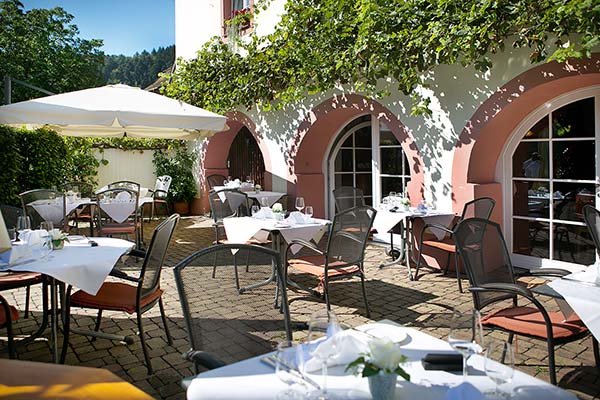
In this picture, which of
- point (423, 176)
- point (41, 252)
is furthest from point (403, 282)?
point (41, 252)

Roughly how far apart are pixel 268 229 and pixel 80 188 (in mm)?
5387

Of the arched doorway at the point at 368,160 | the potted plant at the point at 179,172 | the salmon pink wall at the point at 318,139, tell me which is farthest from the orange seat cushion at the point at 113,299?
the potted plant at the point at 179,172

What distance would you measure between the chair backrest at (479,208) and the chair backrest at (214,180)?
7161mm

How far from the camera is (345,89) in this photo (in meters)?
7.93

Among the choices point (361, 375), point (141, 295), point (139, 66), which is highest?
point (139, 66)

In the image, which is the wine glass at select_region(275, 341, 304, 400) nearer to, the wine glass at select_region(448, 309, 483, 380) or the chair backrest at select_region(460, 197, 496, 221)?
the wine glass at select_region(448, 309, 483, 380)

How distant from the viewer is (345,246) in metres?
4.70

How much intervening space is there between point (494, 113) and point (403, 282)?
2269mm

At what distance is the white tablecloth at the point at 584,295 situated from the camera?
2.55 meters

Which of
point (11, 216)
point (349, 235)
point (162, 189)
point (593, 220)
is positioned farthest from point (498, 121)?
point (162, 189)

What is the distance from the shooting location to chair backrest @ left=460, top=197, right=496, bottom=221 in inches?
228

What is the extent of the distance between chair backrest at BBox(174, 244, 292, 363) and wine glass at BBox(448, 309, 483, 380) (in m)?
0.87

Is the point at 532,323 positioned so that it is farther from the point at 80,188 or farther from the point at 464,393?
the point at 80,188

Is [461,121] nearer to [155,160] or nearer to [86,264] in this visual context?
[86,264]
